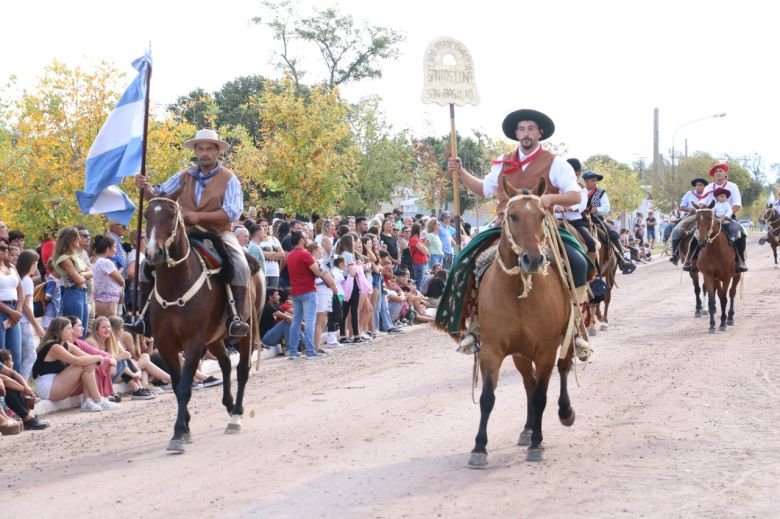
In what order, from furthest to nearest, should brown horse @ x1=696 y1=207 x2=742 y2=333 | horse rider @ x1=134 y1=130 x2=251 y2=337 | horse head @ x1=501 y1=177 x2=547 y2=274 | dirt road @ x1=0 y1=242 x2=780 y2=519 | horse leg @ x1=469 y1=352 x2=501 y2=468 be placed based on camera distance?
brown horse @ x1=696 y1=207 x2=742 y2=333 → horse rider @ x1=134 y1=130 x2=251 y2=337 → horse leg @ x1=469 y1=352 x2=501 y2=468 → horse head @ x1=501 y1=177 x2=547 y2=274 → dirt road @ x1=0 y1=242 x2=780 y2=519

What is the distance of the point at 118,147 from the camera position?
12.1 meters

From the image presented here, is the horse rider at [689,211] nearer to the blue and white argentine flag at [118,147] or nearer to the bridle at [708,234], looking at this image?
the bridle at [708,234]

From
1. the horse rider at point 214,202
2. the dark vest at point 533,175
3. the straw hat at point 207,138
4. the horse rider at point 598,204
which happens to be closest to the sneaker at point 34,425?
the horse rider at point 214,202

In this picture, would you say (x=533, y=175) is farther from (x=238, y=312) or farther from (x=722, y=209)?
(x=722, y=209)

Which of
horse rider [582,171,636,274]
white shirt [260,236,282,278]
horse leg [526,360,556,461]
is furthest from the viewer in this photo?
white shirt [260,236,282,278]

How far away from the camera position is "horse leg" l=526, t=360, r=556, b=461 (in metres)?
8.89

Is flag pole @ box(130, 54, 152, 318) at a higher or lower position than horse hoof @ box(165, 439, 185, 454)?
higher

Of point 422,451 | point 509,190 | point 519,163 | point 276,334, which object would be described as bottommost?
point 422,451

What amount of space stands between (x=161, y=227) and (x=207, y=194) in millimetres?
1089

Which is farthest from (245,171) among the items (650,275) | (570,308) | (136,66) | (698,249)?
(570,308)

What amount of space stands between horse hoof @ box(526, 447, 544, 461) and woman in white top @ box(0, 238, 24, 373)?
694cm

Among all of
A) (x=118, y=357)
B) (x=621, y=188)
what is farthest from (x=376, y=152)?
(x=118, y=357)

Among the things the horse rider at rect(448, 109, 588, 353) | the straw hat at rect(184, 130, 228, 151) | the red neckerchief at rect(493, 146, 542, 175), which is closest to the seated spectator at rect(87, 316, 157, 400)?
the straw hat at rect(184, 130, 228, 151)

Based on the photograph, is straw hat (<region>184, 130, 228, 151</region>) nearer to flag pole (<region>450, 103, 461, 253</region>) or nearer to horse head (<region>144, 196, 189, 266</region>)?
horse head (<region>144, 196, 189, 266</region>)
